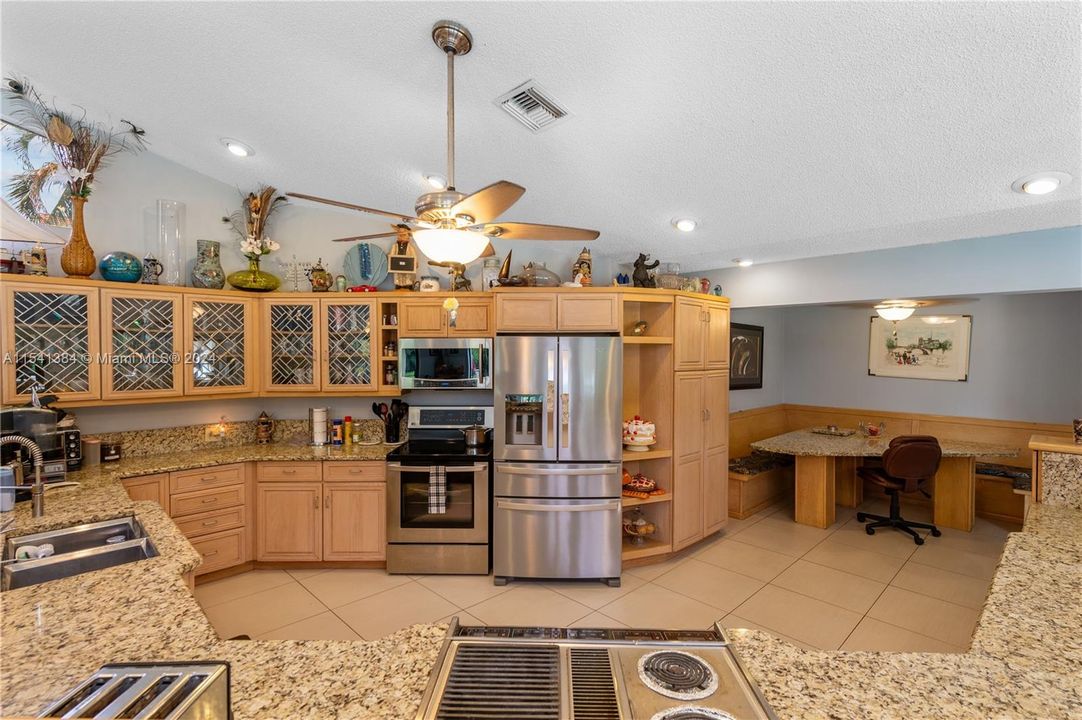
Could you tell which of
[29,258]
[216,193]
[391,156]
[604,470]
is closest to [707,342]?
[604,470]

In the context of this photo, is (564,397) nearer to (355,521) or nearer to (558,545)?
(558,545)

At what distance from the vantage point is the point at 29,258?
9.50 ft

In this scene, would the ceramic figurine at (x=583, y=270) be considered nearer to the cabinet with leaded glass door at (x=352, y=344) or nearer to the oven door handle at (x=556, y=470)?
the oven door handle at (x=556, y=470)

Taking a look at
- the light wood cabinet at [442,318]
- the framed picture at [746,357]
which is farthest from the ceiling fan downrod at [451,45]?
the framed picture at [746,357]

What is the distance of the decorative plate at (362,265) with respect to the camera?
13.3 feet

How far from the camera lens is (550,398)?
10.9ft

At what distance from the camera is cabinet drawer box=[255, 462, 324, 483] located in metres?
3.44

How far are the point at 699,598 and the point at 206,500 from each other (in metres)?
3.58

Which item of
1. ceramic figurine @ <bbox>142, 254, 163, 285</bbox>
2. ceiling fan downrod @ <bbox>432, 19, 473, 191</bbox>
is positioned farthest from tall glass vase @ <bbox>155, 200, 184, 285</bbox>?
ceiling fan downrod @ <bbox>432, 19, 473, 191</bbox>

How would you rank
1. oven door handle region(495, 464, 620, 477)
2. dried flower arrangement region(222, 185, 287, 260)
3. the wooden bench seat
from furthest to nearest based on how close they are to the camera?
the wooden bench seat < dried flower arrangement region(222, 185, 287, 260) < oven door handle region(495, 464, 620, 477)

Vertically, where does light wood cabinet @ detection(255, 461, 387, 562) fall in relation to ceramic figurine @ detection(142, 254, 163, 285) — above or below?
below

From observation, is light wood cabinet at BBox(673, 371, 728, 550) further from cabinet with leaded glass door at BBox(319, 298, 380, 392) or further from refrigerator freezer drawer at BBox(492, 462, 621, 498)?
cabinet with leaded glass door at BBox(319, 298, 380, 392)

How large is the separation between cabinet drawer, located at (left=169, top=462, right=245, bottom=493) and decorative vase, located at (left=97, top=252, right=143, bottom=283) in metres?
1.42

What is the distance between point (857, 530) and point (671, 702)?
460 cm
